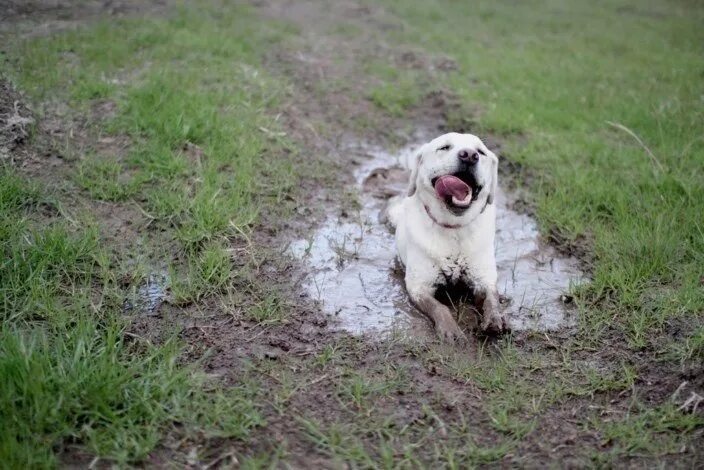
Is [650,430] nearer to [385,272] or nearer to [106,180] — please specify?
[385,272]

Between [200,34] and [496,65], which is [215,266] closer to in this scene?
[200,34]

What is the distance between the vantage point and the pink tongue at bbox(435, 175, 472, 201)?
3396 millimetres

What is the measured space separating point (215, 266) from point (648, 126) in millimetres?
4374

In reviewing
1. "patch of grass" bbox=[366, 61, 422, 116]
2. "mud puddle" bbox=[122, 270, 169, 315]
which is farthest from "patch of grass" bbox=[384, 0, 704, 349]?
"mud puddle" bbox=[122, 270, 169, 315]

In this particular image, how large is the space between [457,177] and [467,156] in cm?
13

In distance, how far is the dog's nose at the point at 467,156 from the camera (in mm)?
3367

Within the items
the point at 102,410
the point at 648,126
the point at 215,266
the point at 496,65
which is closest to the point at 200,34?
the point at 496,65

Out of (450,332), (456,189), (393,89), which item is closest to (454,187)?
(456,189)

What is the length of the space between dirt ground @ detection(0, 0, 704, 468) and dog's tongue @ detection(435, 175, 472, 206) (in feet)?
2.56

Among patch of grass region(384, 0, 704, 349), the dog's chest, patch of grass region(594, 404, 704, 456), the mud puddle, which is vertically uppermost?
patch of grass region(384, 0, 704, 349)

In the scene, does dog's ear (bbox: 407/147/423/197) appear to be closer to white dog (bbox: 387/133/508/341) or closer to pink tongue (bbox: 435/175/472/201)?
white dog (bbox: 387/133/508/341)

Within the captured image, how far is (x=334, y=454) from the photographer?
2.45 m

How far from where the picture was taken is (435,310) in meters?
3.44

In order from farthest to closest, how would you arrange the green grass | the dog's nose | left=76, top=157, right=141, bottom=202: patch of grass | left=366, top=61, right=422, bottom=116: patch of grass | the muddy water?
left=366, top=61, right=422, bottom=116: patch of grass, left=76, top=157, right=141, bottom=202: patch of grass, the muddy water, the dog's nose, the green grass
